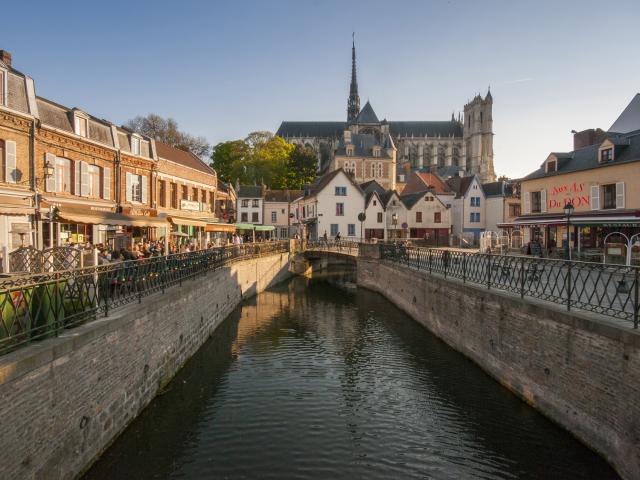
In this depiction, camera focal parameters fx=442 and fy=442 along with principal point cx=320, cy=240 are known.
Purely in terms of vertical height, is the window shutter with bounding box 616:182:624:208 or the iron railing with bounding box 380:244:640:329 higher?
the window shutter with bounding box 616:182:624:208

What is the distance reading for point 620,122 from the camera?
31.5 meters

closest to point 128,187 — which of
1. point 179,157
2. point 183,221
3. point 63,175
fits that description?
point 183,221

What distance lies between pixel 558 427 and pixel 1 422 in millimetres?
9925

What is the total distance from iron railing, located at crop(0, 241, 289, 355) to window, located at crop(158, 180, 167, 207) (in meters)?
14.5

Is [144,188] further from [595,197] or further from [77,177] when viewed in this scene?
[595,197]

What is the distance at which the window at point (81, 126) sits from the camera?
2007 centimetres

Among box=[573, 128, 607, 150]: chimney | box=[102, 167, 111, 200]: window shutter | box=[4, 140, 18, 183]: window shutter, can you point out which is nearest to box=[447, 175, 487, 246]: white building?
box=[573, 128, 607, 150]: chimney

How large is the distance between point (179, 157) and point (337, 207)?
20.8m

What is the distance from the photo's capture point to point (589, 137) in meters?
29.6

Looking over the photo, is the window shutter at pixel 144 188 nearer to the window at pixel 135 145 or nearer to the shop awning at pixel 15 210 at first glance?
the window at pixel 135 145

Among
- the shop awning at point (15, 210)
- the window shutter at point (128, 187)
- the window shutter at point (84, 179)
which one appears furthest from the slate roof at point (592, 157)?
the shop awning at point (15, 210)

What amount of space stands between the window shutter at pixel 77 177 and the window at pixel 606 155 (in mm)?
26433

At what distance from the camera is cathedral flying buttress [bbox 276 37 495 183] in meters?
107

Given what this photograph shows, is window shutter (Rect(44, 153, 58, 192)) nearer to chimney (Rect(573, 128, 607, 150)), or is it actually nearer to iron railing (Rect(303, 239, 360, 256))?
iron railing (Rect(303, 239, 360, 256))
